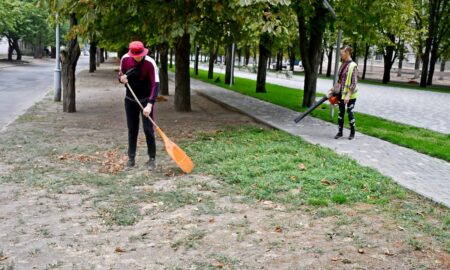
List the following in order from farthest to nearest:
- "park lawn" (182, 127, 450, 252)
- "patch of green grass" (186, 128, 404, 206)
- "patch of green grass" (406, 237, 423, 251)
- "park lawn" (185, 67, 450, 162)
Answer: "park lawn" (185, 67, 450, 162) → "patch of green grass" (186, 128, 404, 206) → "park lawn" (182, 127, 450, 252) → "patch of green grass" (406, 237, 423, 251)

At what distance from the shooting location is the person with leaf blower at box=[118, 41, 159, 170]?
277 inches

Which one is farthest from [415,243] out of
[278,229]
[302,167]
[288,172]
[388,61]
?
[388,61]

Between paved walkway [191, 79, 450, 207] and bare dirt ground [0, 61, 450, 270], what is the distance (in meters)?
1.32

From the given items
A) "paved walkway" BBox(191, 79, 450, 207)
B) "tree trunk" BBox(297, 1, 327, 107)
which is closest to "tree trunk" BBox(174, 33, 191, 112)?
"paved walkway" BBox(191, 79, 450, 207)

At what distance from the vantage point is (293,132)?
1048 cm

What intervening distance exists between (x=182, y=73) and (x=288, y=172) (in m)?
7.41

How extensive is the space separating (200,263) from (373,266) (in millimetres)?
1391

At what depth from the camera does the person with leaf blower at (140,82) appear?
7031mm

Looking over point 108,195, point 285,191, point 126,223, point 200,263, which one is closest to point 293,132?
point 285,191

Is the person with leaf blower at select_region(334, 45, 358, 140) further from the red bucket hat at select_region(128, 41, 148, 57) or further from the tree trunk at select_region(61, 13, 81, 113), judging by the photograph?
the tree trunk at select_region(61, 13, 81, 113)

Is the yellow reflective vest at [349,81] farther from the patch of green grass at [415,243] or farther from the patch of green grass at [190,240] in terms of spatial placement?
the patch of green grass at [190,240]

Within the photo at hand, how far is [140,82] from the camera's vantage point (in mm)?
7242

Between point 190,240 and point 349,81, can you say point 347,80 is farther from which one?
point 190,240

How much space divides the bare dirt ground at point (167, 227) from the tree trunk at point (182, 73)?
592 centimetres
